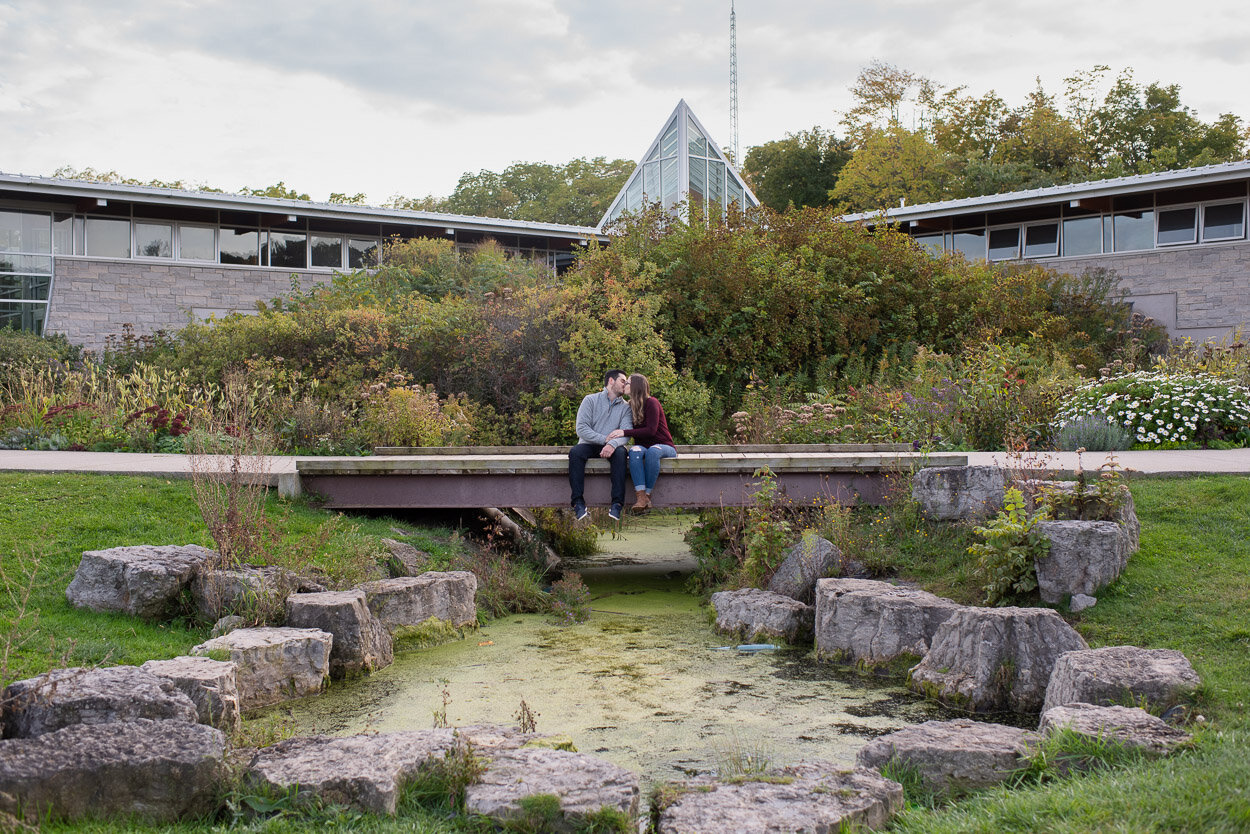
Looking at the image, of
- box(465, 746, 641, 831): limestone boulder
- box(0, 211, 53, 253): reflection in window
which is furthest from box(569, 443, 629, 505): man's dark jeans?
box(0, 211, 53, 253): reflection in window

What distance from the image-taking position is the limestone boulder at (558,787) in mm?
3850

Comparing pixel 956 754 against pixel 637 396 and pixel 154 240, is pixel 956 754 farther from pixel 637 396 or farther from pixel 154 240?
pixel 154 240

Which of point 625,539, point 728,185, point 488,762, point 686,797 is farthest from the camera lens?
point 728,185

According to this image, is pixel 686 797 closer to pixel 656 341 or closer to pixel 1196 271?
pixel 656 341

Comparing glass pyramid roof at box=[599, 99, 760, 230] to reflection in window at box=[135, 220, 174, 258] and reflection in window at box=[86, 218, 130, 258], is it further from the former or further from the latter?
reflection in window at box=[86, 218, 130, 258]

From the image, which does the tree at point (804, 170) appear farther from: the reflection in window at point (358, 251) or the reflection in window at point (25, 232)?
the reflection in window at point (25, 232)

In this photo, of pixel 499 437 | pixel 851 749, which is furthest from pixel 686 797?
pixel 499 437

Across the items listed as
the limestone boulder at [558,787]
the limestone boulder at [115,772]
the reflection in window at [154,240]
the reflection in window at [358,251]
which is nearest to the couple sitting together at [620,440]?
the limestone boulder at [558,787]

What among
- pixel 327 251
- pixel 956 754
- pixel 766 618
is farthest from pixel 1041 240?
pixel 956 754

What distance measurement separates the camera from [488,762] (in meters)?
4.31

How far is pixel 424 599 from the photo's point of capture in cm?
788

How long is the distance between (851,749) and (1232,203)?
21995 mm

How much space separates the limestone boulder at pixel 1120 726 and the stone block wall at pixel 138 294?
19574mm

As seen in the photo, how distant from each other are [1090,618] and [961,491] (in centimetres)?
206
